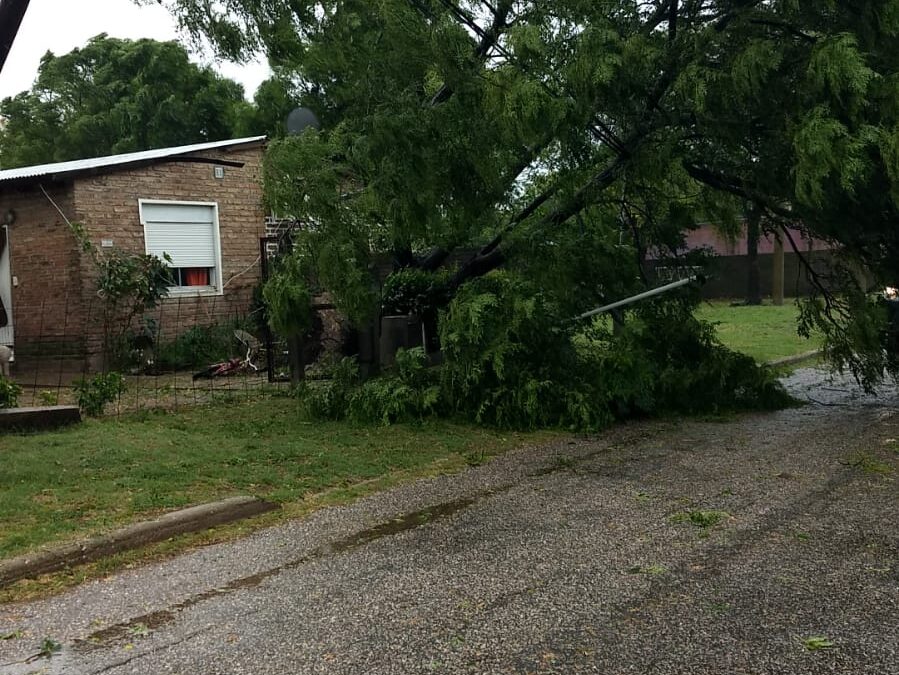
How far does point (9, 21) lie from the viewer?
6410mm

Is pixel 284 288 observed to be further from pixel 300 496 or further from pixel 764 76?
pixel 764 76

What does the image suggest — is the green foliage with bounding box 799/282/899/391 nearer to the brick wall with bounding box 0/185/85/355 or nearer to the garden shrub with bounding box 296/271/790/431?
the garden shrub with bounding box 296/271/790/431

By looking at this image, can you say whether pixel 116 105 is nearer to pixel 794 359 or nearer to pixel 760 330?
pixel 760 330

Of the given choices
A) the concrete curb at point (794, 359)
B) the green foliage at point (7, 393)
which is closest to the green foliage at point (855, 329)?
the concrete curb at point (794, 359)

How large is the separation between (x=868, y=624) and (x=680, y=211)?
787 cm

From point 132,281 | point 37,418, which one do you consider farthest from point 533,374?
point 132,281

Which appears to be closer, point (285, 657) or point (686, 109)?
point (285, 657)

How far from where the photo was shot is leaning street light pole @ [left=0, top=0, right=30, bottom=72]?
20.9 feet

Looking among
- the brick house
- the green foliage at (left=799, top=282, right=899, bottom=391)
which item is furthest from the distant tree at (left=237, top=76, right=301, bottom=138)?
the green foliage at (left=799, top=282, right=899, bottom=391)

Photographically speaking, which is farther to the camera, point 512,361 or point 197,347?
point 197,347

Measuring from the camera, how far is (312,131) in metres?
9.36

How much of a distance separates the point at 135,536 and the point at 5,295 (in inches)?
442

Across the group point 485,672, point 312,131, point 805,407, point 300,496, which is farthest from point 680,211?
point 485,672

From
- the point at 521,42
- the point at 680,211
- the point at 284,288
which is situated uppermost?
the point at 521,42
